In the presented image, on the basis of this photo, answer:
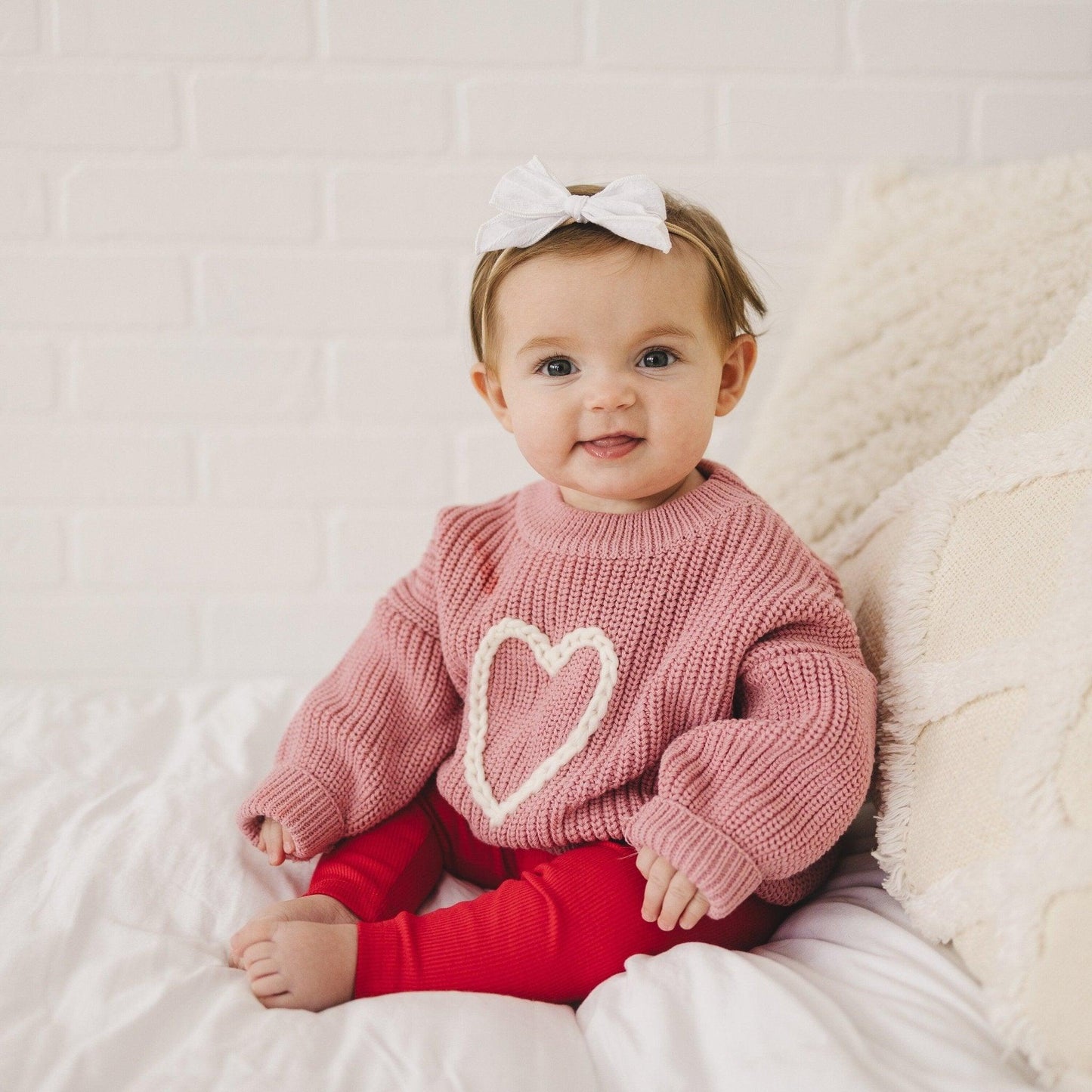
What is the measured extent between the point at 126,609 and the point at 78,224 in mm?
535

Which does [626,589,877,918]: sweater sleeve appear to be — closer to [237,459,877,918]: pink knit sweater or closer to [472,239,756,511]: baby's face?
[237,459,877,918]: pink knit sweater

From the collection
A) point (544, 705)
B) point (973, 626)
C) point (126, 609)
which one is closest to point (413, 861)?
point (544, 705)

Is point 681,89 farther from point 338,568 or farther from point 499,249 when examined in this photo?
point 338,568

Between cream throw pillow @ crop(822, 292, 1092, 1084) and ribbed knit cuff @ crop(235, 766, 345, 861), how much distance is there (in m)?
0.45

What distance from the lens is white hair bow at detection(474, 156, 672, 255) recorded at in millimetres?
868

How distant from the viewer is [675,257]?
91 cm

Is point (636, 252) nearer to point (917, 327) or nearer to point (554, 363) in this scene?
point (554, 363)

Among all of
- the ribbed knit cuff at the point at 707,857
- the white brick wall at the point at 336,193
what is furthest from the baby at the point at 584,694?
the white brick wall at the point at 336,193

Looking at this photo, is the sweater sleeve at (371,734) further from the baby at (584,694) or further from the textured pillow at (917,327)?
the textured pillow at (917,327)

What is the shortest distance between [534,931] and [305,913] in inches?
7.1

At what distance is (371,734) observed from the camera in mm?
994

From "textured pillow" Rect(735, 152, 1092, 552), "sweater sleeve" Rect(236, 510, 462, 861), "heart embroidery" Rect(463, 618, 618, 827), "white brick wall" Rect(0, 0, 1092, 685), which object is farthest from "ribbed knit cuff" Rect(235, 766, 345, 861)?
"white brick wall" Rect(0, 0, 1092, 685)

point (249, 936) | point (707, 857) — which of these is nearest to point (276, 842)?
point (249, 936)

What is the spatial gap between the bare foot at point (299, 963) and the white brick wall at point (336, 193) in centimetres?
84
